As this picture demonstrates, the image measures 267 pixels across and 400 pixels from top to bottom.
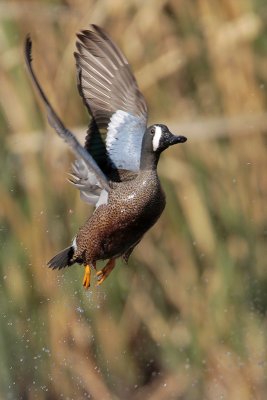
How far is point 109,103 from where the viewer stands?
4230 mm

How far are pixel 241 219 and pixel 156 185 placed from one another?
3.87 feet

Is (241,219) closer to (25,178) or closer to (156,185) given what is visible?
(25,178)

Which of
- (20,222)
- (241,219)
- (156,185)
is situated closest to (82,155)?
(156,185)

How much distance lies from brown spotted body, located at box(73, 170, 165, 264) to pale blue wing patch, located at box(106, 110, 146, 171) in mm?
129

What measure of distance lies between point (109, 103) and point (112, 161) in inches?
8.1

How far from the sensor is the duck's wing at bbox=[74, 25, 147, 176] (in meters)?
4.16

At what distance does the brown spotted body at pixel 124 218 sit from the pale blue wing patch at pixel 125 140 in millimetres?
129

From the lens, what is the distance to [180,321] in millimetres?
5094

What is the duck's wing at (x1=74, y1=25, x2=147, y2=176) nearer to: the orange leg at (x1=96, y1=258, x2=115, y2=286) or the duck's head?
the duck's head

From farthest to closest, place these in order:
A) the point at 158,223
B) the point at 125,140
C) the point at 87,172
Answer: the point at 158,223 → the point at 125,140 → the point at 87,172

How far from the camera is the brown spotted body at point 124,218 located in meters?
3.94

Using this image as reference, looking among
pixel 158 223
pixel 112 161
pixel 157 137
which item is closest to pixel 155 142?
pixel 157 137

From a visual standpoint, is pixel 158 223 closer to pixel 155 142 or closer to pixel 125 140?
pixel 125 140

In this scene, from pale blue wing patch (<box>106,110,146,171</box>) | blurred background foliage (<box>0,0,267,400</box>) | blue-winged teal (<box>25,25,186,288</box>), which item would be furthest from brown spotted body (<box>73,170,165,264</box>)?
blurred background foliage (<box>0,0,267,400</box>)
